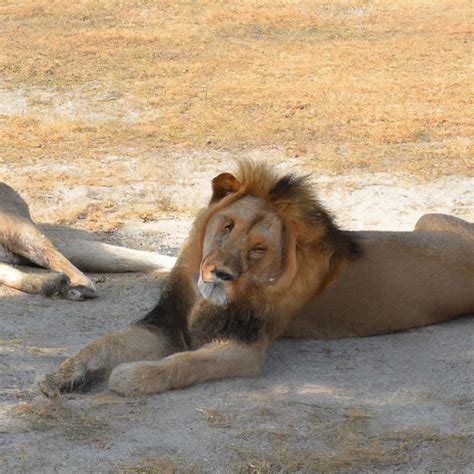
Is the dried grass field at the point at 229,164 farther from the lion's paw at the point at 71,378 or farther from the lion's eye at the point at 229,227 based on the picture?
the lion's eye at the point at 229,227

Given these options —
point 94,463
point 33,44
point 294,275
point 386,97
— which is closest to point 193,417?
point 94,463

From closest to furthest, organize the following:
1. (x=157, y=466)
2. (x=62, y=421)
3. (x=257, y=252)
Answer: (x=157, y=466) < (x=62, y=421) < (x=257, y=252)

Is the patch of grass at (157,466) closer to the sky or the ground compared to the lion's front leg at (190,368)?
closer to the ground

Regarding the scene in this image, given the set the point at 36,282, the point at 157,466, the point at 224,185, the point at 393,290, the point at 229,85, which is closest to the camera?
the point at 157,466

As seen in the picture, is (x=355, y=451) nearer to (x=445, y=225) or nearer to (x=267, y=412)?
(x=267, y=412)

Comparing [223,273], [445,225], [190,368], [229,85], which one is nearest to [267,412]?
[190,368]

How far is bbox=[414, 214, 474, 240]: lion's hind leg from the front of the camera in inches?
230

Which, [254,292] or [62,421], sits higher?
[254,292]

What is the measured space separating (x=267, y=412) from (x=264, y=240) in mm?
745

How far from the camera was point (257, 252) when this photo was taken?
449cm

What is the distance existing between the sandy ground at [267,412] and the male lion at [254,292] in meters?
0.09

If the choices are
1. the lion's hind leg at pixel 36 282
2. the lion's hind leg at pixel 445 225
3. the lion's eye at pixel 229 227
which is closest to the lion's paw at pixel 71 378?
the lion's eye at pixel 229 227

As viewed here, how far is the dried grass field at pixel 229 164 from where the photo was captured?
3.88 m

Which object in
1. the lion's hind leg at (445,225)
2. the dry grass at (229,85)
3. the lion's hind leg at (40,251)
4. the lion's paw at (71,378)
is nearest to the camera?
the lion's paw at (71,378)
